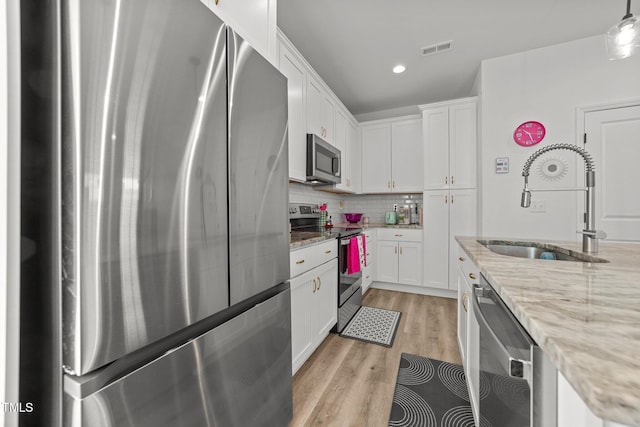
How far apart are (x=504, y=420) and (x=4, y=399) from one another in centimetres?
114

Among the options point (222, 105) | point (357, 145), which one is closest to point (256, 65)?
point (222, 105)

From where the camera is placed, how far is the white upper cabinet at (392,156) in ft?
11.8

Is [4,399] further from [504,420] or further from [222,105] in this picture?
[504,420]

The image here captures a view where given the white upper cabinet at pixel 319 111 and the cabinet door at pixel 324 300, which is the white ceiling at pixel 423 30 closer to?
the white upper cabinet at pixel 319 111

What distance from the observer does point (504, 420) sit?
691 millimetres

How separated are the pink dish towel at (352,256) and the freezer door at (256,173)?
50.9 inches

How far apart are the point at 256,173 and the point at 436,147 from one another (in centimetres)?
295

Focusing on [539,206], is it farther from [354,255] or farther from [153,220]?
[153,220]

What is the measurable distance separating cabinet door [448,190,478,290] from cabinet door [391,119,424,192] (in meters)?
0.52

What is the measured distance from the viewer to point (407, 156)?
366 cm

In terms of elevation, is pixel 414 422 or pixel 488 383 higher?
pixel 488 383

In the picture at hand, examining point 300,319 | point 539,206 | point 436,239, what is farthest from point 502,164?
point 300,319

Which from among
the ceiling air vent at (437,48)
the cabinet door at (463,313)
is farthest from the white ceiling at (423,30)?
the cabinet door at (463,313)

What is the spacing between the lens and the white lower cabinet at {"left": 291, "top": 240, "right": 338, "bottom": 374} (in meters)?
1.63
